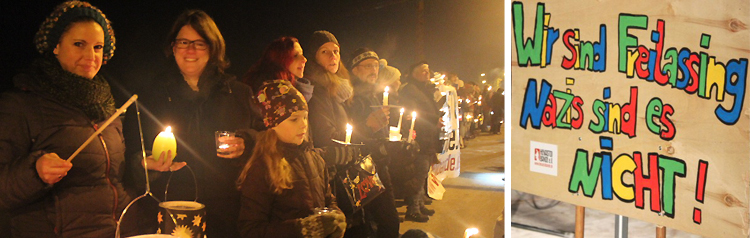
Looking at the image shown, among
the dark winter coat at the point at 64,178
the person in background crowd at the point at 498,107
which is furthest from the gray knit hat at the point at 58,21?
the person in background crowd at the point at 498,107

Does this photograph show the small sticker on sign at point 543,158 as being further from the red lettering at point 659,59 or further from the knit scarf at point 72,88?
the knit scarf at point 72,88

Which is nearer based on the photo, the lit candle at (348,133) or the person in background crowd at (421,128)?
the lit candle at (348,133)

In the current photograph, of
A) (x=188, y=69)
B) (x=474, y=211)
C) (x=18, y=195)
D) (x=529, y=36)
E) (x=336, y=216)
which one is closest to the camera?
(x=18, y=195)

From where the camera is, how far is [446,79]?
3150 millimetres

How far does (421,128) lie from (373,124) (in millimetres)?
403

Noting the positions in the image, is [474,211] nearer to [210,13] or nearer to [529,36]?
[529,36]

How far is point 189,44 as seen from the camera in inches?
88.3

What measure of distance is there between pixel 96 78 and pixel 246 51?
1.90 feet

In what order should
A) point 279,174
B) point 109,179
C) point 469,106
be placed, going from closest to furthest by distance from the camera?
1. point 109,179
2. point 279,174
3. point 469,106

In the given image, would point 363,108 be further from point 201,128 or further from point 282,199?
point 201,128

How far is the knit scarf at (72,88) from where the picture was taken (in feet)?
6.39

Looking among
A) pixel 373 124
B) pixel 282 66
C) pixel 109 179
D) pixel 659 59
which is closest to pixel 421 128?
pixel 373 124

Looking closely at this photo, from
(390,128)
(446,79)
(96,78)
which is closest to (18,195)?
(96,78)

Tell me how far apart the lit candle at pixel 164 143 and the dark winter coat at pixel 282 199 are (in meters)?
0.31
